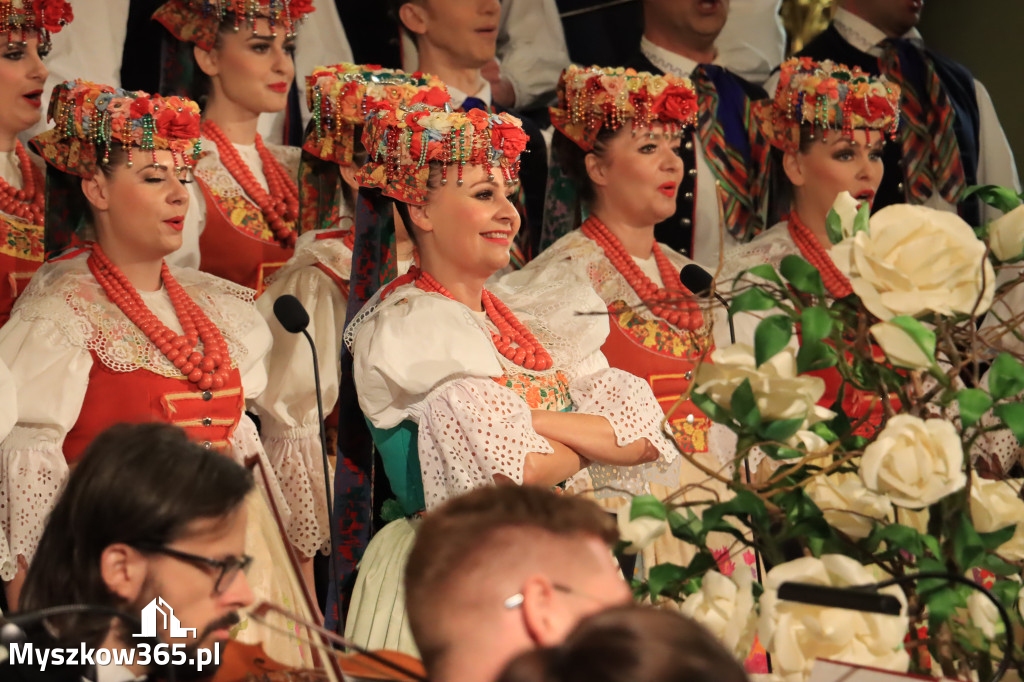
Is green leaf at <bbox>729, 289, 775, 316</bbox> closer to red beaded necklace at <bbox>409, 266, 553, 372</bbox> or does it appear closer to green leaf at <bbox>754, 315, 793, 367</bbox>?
green leaf at <bbox>754, 315, 793, 367</bbox>

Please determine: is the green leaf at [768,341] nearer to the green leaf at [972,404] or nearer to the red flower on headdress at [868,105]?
the green leaf at [972,404]

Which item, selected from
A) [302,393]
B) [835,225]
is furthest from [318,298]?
[835,225]

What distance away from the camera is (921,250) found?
1076 millimetres

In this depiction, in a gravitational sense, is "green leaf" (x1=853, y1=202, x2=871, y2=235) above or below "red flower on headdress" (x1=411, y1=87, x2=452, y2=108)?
above

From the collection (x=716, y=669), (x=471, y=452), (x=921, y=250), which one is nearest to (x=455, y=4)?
(x=471, y=452)

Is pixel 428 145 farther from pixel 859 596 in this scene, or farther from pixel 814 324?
pixel 859 596

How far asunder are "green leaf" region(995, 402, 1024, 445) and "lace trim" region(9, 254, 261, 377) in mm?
1636

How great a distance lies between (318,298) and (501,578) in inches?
76.0

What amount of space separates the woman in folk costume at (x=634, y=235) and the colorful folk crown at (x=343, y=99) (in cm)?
36

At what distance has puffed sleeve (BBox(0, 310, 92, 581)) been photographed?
217cm

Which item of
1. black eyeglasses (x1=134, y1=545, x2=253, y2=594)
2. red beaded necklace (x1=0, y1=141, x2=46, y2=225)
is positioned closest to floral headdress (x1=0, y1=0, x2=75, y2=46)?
red beaded necklace (x1=0, y1=141, x2=46, y2=225)

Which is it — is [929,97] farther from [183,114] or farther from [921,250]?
[921,250]

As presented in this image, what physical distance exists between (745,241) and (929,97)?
741 mm

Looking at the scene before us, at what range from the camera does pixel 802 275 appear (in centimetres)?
114
